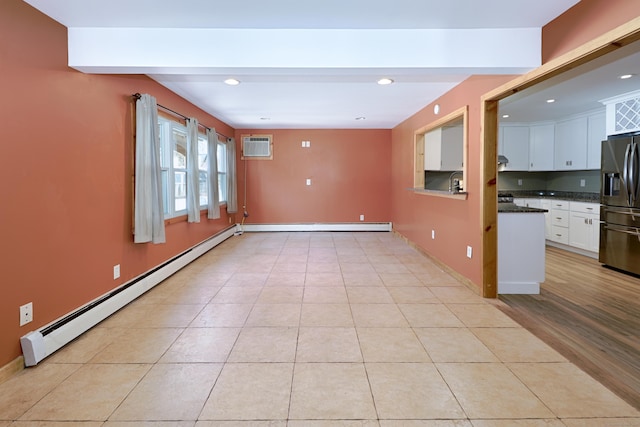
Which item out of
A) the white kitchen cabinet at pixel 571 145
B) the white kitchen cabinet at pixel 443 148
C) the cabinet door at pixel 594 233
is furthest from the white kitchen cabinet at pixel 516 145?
the cabinet door at pixel 594 233

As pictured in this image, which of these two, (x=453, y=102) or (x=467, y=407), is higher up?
(x=453, y=102)

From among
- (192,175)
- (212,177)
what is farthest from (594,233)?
(212,177)

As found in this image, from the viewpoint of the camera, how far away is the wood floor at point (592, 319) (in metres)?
2.15

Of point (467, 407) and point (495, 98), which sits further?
point (495, 98)

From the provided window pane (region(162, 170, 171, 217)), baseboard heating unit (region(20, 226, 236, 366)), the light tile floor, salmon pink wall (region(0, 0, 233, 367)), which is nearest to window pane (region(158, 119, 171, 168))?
window pane (region(162, 170, 171, 217))

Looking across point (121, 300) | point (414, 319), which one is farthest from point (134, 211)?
point (414, 319)

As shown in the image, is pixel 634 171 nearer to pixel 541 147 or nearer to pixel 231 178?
pixel 541 147

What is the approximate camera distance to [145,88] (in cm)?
362

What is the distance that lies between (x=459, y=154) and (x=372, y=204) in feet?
7.64

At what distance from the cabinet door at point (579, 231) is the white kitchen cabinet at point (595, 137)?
894 mm

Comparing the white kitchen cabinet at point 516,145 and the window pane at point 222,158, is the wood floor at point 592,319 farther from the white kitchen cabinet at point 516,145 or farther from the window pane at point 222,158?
the window pane at point 222,158

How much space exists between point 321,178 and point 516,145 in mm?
3862

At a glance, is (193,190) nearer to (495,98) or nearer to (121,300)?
(121,300)

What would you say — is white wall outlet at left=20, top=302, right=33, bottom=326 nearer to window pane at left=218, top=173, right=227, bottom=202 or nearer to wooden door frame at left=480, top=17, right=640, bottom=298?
wooden door frame at left=480, top=17, right=640, bottom=298
